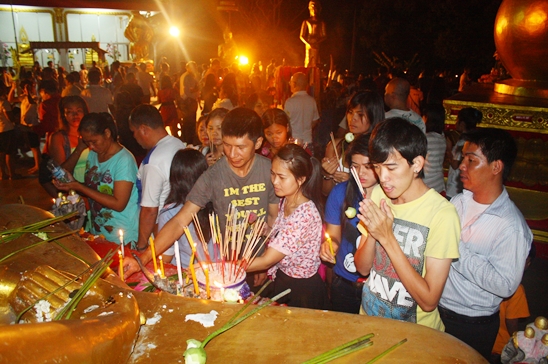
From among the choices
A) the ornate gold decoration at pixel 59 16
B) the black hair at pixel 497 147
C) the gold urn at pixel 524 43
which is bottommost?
the black hair at pixel 497 147

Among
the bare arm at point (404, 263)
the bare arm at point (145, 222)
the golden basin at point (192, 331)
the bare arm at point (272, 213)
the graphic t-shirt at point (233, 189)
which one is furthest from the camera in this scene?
the bare arm at point (145, 222)

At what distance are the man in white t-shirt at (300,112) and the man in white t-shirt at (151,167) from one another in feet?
9.99

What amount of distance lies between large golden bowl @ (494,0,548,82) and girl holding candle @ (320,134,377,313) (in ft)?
16.3

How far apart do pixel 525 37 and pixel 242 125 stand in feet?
17.6

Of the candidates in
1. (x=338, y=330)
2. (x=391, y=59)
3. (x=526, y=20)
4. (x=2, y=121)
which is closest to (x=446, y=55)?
(x=391, y=59)

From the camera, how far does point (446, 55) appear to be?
592 inches

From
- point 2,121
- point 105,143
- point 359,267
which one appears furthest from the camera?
point 2,121

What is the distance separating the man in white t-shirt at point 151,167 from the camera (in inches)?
119

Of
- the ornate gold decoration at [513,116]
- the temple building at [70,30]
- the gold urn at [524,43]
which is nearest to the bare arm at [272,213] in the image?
the ornate gold decoration at [513,116]

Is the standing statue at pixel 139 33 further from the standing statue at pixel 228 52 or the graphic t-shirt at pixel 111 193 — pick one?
the graphic t-shirt at pixel 111 193

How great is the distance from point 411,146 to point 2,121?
706 centimetres

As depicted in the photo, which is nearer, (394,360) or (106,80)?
(394,360)

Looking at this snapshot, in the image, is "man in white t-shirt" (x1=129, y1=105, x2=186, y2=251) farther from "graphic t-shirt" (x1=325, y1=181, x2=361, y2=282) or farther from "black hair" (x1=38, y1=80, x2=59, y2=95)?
"black hair" (x1=38, y1=80, x2=59, y2=95)

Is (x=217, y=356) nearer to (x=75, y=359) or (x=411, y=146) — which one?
(x=75, y=359)
